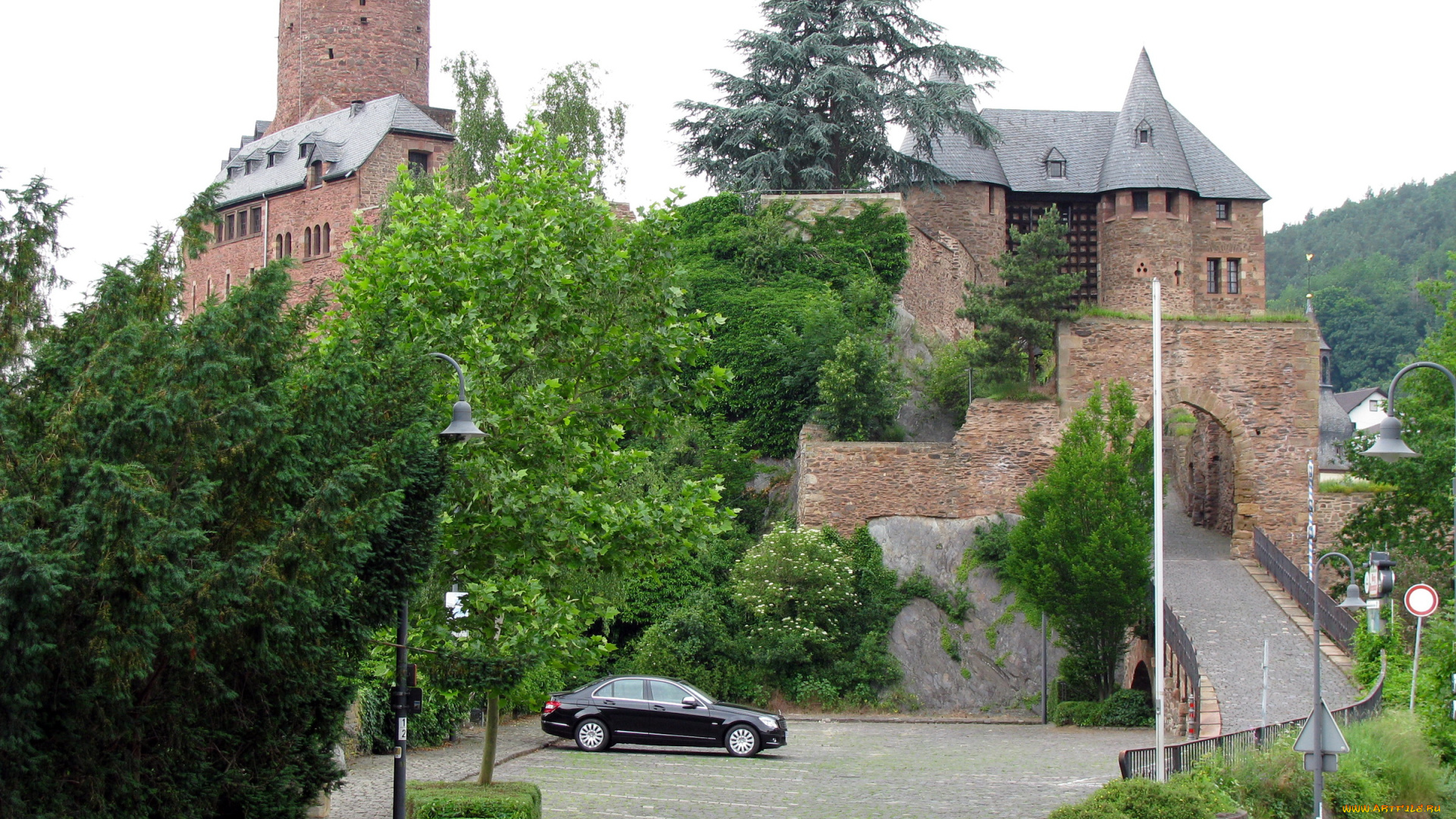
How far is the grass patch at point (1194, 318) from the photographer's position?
3719 centimetres

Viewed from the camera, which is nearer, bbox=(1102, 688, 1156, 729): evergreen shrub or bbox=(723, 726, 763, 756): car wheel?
bbox=(723, 726, 763, 756): car wheel

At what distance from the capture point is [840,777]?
21.8 m

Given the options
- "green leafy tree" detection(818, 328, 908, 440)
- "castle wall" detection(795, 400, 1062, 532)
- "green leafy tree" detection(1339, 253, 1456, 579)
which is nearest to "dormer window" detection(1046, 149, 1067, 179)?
"green leafy tree" detection(818, 328, 908, 440)

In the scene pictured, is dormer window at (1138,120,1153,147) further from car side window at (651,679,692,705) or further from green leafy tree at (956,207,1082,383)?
car side window at (651,679,692,705)

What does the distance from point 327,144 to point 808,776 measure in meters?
44.7

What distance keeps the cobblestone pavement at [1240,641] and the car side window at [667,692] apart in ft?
29.5

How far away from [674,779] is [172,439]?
37.1ft

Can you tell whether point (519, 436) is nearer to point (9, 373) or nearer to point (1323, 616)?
point (9, 373)

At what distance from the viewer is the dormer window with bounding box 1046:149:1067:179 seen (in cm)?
4903

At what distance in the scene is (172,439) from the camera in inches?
461

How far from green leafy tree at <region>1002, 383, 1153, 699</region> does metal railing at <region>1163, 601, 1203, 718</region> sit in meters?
1.26

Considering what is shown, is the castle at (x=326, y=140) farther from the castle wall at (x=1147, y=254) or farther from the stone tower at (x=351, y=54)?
the castle wall at (x=1147, y=254)

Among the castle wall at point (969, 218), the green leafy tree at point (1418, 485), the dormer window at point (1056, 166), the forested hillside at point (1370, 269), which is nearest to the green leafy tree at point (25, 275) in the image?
the green leafy tree at point (1418, 485)

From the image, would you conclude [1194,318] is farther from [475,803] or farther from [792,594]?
[475,803]
